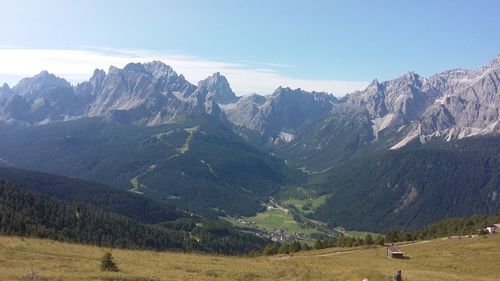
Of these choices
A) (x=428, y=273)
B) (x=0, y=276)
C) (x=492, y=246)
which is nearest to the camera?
(x=0, y=276)

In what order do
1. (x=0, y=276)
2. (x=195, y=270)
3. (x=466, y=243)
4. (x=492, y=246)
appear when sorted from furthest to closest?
(x=466, y=243)
(x=492, y=246)
(x=195, y=270)
(x=0, y=276)

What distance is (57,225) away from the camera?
171 meters

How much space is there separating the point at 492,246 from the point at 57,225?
144 meters

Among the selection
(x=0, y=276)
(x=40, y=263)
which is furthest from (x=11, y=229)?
(x=0, y=276)

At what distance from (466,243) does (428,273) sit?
123 feet

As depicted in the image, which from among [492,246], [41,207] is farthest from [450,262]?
[41,207]

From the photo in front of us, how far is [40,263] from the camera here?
53156mm

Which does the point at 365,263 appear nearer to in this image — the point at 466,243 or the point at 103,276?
the point at 466,243

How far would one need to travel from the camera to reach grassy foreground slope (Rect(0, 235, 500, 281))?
49.6 m

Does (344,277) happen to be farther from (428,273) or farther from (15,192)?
(15,192)

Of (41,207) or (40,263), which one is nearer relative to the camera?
(40,263)

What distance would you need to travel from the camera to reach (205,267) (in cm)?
5975

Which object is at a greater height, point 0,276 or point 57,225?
point 0,276

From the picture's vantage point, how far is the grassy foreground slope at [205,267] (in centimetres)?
4959
